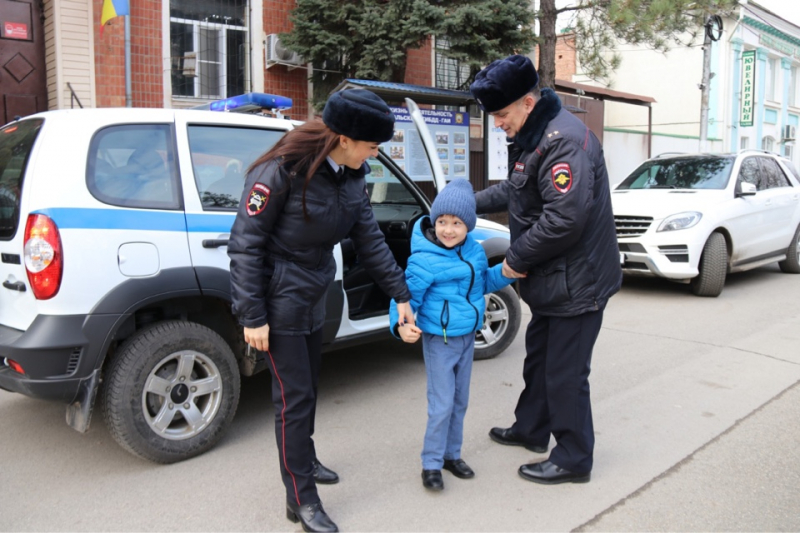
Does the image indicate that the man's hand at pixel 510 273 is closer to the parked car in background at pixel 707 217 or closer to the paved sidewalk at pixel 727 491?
the paved sidewalk at pixel 727 491

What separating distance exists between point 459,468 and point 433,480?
21cm

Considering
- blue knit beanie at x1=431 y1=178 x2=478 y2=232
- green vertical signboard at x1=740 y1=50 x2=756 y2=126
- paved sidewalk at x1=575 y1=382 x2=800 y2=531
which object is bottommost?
paved sidewalk at x1=575 y1=382 x2=800 y2=531

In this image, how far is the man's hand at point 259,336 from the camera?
269 cm

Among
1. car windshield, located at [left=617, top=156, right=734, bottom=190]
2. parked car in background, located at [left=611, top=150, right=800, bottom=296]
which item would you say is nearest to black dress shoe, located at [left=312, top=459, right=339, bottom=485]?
parked car in background, located at [left=611, top=150, right=800, bottom=296]

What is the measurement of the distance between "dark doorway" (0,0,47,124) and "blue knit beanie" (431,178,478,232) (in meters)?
8.01

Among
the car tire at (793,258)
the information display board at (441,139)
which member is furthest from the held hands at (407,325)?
the car tire at (793,258)

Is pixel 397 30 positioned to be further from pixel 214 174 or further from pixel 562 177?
pixel 562 177

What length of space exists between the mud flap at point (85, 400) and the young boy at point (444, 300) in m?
1.44

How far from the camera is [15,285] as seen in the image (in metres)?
3.20

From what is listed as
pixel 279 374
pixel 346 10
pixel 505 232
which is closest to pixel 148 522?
pixel 279 374

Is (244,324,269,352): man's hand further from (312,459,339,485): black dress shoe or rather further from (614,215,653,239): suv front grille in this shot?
(614,215,653,239): suv front grille

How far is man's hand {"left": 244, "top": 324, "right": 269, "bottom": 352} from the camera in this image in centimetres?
269

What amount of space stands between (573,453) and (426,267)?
3.76ft

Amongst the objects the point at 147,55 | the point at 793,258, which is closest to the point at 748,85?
the point at 793,258
